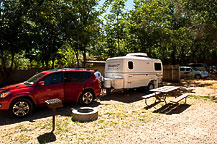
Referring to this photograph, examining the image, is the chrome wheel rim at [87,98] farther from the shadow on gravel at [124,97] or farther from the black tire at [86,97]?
the shadow on gravel at [124,97]

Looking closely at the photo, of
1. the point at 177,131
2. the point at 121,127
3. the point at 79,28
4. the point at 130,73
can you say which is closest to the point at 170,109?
the point at 177,131

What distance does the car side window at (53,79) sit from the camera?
726cm

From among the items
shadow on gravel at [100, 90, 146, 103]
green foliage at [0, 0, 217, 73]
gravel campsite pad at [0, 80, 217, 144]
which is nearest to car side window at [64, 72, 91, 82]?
gravel campsite pad at [0, 80, 217, 144]

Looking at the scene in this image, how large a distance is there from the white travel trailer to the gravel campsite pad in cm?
297

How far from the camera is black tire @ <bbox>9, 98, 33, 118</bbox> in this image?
6353mm

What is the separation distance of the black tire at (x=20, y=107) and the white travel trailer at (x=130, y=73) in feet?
16.2

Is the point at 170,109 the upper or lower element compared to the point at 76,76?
lower

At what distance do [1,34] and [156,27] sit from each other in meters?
12.4

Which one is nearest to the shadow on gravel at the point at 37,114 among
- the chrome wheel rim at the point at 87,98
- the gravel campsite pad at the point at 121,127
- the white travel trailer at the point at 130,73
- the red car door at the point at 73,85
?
the gravel campsite pad at the point at 121,127

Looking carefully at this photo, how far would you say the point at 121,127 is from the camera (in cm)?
561

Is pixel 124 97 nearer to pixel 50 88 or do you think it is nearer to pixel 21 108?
pixel 50 88

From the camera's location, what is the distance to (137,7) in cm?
1730

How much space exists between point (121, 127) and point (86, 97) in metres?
3.19

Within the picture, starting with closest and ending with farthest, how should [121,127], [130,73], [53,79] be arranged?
[121,127]
[53,79]
[130,73]
